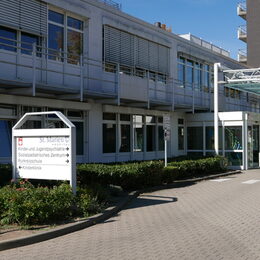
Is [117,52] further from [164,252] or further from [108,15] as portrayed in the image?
[164,252]

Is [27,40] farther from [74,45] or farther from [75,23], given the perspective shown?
[75,23]

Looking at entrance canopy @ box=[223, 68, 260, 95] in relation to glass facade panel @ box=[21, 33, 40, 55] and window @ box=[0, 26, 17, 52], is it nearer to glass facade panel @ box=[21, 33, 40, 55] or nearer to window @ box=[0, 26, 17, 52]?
glass facade panel @ box=[21, 33, 40, 55]

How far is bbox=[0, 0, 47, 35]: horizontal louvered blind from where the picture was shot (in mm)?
14062

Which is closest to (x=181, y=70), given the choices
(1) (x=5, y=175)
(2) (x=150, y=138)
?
(2) (x=150, y=138)

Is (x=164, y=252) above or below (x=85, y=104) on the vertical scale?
below

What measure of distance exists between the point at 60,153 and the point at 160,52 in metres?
14.0

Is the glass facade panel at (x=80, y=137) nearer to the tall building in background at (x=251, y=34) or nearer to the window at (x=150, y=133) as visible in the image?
the window at (x=150, y=133)

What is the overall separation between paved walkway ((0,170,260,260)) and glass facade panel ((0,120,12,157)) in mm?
4761

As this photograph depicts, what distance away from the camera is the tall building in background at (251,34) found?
4438 centimetres

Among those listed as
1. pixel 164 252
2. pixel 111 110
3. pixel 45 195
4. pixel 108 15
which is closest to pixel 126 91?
A: pixel 111 110

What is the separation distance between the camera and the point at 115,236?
802 cm

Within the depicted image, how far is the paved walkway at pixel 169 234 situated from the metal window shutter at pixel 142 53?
946 centimetres

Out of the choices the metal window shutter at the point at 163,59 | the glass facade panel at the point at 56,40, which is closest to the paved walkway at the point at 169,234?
the glass facade panel at the point at 56,40

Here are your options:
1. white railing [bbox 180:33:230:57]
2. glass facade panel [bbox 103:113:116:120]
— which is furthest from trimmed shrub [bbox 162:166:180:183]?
white railing [bbox 180:33:230:57]
